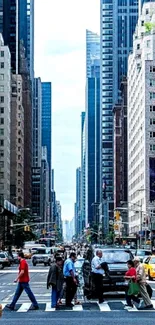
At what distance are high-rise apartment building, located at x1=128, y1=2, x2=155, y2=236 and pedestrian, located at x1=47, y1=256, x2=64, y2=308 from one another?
3873 inches

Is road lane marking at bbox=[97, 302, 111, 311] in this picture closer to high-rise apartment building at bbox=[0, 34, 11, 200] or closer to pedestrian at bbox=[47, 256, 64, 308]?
pedestrian at bbox=[47, 256, 64, 308]

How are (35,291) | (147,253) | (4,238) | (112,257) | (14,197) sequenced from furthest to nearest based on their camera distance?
(14,197), (4,238), (147,253), (35,291), (112,257)

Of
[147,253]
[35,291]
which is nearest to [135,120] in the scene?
[147,253]

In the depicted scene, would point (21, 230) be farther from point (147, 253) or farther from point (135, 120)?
point (147, 253)

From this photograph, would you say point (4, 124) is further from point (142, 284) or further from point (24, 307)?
point (142, 284)

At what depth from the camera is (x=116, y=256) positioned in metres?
30.2

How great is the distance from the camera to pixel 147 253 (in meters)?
63.9

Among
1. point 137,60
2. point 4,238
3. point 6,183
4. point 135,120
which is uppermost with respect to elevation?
point 137,60

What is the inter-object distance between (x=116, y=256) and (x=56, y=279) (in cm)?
639

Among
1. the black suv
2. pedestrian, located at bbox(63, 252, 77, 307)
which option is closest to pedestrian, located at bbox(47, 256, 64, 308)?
pedestrian, located at bbox(63, 252, 77, 307)

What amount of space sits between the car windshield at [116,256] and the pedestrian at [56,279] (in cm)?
537

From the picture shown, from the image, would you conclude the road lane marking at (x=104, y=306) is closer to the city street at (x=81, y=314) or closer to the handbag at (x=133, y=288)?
the city street at (x=81, y=314)

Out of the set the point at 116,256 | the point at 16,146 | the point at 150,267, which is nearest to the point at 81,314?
the point at 116,256

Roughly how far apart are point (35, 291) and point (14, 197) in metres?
152
